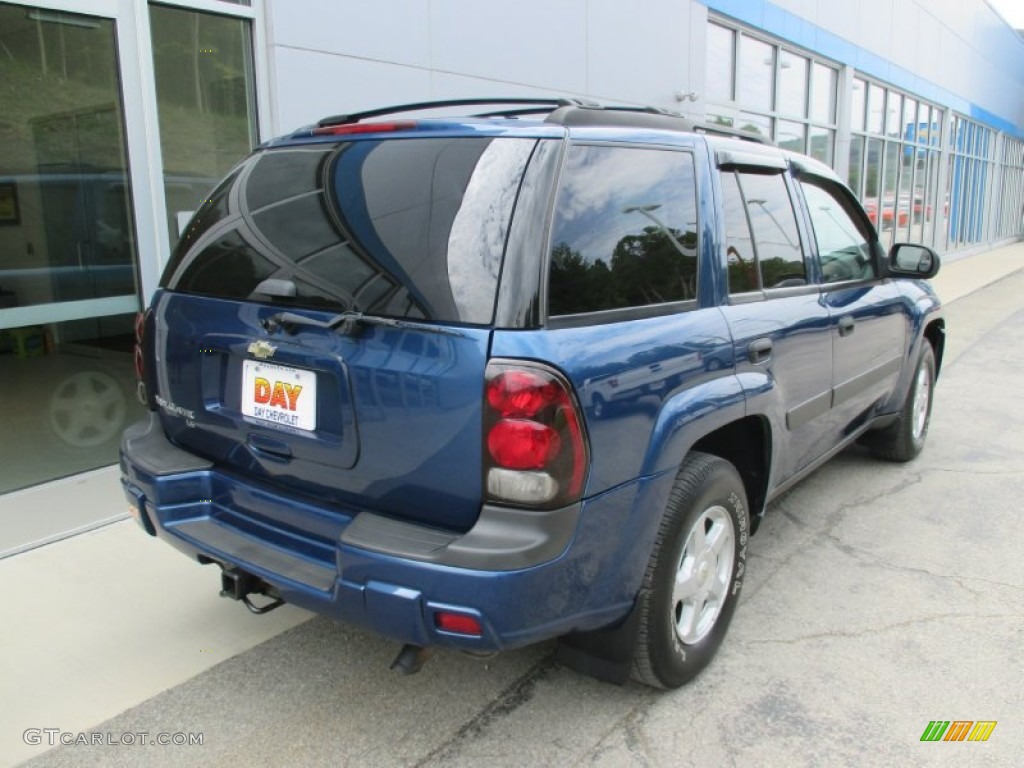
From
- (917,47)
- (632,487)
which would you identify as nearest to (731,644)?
(632,487)

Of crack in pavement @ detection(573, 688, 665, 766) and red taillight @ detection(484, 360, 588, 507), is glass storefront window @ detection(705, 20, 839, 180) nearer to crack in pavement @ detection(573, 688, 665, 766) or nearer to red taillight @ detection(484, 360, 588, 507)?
crack in pavement @ detection(573, 688, 665, 766)

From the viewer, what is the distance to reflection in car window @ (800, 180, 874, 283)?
3812 mm

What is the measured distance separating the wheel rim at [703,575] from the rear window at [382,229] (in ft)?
3.82

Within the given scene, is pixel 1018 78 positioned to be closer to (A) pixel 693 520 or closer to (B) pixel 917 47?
(B) pixel 917 47

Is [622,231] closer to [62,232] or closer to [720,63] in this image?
[62,232]

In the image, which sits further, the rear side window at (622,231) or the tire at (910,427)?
the tire at (910,427)

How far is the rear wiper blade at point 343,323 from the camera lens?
86.2 inches

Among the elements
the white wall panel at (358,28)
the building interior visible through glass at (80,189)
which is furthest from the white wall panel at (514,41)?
the building interior visible through glass at (80,189)

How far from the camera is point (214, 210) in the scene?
2.93 meters

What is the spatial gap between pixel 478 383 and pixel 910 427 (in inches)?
158

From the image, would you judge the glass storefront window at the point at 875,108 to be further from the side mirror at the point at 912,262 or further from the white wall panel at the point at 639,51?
the side mirror at the point at 912,262

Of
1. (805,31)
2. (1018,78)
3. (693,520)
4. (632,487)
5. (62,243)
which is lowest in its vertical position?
(693,520)

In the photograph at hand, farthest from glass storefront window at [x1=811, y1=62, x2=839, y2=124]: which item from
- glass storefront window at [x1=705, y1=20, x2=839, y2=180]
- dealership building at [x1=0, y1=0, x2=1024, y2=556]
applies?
dealership building at [x1=0, y1=0, x2=1024, y2=556]

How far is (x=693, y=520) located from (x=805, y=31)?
13.0 metres
